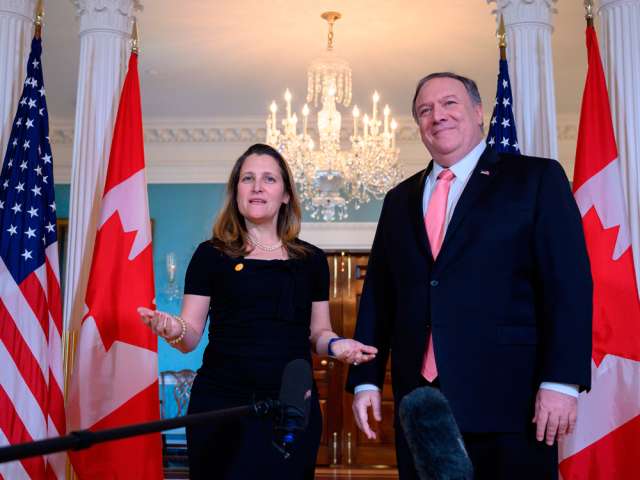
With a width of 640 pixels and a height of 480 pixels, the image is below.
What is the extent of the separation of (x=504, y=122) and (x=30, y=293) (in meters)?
2.36

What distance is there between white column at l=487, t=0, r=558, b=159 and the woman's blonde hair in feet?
5.96

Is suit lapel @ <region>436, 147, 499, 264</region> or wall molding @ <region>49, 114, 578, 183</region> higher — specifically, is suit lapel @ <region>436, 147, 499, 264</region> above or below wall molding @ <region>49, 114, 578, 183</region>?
below

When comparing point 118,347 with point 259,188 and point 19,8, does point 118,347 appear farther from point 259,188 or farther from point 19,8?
point 19,8

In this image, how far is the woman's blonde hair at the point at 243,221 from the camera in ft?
7.13

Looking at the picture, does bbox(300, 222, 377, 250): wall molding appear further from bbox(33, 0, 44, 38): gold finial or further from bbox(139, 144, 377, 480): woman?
bbox(139, 144, 377, 480): woman

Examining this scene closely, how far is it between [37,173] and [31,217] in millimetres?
220

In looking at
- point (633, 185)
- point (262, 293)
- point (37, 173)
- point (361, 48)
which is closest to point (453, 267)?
point (262, 293)

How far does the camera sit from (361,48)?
5.93 m

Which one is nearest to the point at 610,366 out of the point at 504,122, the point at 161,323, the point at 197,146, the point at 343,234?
the point at 504,122

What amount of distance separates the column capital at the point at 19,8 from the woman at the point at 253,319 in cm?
214

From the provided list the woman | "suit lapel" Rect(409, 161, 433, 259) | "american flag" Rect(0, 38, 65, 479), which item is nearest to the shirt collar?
"suit lapel" Rect(409, 161, 433, 259)

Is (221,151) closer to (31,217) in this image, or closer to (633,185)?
(31,217)

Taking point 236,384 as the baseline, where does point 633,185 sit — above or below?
above

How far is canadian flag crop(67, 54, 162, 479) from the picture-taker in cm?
313
